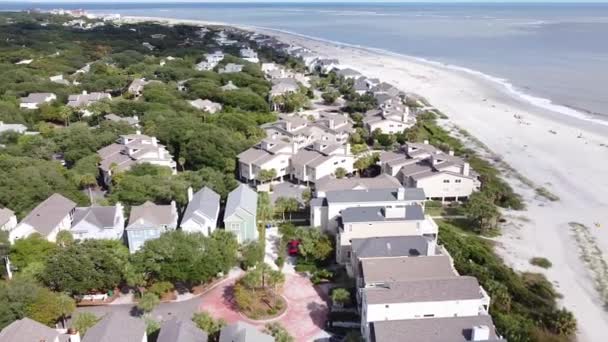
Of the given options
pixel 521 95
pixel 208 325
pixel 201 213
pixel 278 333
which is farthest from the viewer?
pixel 521 95

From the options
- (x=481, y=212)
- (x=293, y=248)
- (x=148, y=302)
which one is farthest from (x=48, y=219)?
(x=481, y=212)

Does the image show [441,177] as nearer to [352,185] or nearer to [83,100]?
[352,185]

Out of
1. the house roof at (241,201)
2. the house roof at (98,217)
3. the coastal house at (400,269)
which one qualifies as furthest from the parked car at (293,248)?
the house roof at (98,217)

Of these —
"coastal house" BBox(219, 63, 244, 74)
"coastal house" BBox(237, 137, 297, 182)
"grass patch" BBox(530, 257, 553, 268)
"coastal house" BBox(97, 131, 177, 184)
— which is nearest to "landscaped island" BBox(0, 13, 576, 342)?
"coastal house" BBox(237, 137, 297, 182)

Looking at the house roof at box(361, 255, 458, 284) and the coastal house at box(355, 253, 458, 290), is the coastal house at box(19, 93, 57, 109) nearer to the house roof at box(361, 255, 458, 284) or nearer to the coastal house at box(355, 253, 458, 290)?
the coastal house at box(355, 253, 458, 290)

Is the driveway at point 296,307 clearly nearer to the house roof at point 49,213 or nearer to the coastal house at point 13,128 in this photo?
the house roof at point 49,213

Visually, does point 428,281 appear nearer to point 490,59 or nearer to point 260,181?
point 260,181
